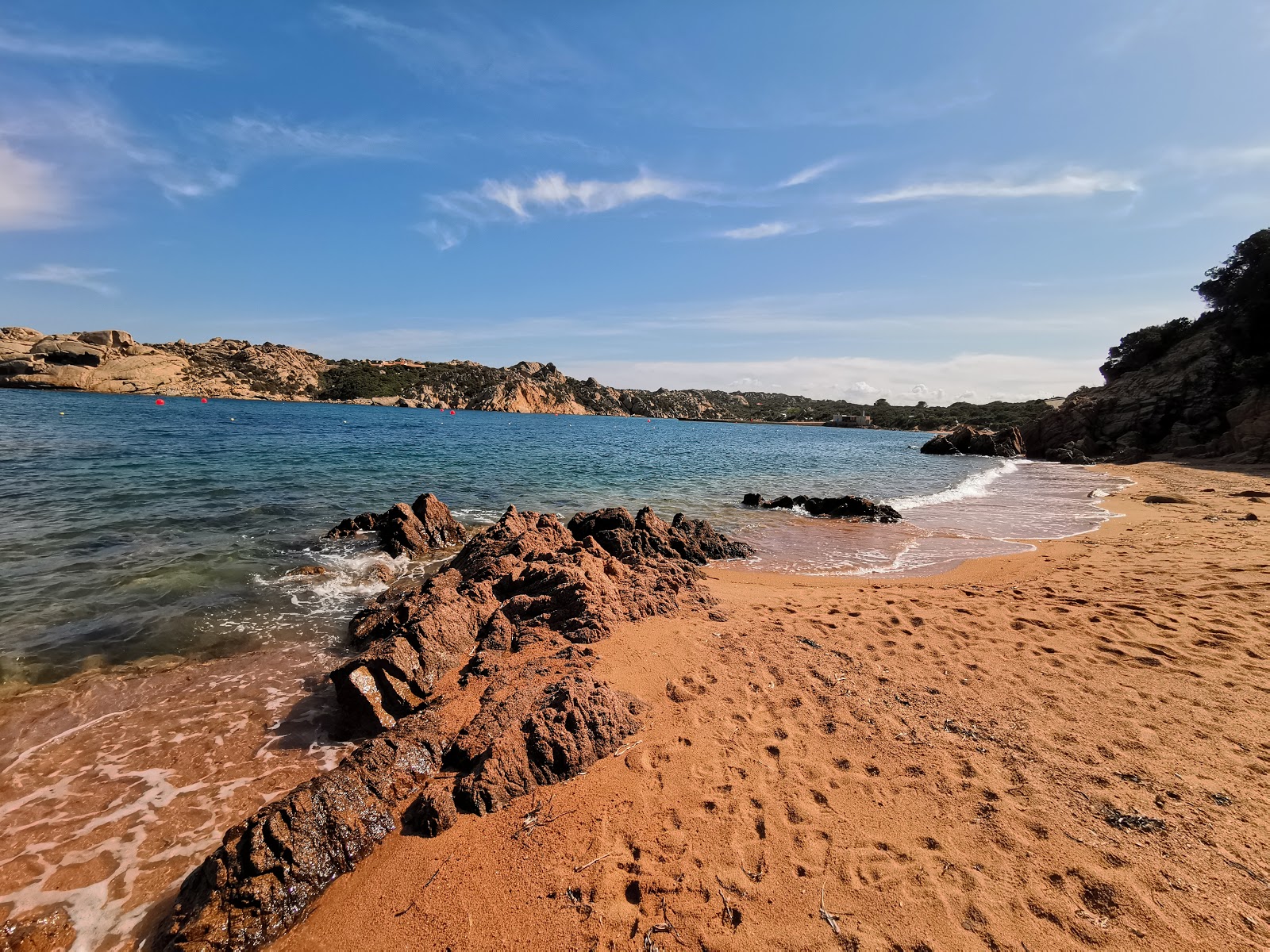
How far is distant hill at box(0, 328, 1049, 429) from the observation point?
8156 cm

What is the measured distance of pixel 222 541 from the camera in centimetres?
1116

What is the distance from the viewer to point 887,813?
3.64 metres

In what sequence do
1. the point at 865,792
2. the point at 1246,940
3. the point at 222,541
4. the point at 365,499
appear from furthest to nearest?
the point at 365,499
the point at 222,541
the point at 865,792
the point at 1246,940

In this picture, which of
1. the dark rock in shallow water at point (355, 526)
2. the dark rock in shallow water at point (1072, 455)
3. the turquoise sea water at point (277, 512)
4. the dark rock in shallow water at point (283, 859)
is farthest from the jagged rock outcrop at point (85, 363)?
the dark rock in shallow water at point (1072, 455)

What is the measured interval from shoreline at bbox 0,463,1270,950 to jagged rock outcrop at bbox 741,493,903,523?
9.28 metres

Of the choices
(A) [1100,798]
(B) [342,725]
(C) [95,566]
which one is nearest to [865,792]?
(A) [1100,798]

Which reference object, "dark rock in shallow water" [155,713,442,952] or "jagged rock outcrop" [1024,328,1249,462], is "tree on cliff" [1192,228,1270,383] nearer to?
"jagged rock outcrop" [1024,328,1249,462]

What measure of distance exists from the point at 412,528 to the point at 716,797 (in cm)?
966

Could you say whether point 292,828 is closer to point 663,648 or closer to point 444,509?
point 663,648

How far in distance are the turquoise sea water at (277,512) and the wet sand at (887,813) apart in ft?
16.3

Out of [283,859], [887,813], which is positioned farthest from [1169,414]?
[283,859]

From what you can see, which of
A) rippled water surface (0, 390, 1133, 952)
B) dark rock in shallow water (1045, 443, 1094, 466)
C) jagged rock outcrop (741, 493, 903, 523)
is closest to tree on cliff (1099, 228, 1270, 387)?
dark rock in shallow water (1045, 443, 1094, 466)

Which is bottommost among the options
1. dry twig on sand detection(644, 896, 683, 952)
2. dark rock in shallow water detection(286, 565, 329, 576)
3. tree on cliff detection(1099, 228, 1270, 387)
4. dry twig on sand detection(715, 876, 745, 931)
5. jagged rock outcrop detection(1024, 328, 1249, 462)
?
dark rock in shallow water detection(286, 565, 329, 576)

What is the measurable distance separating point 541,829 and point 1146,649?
7536 millimetres
